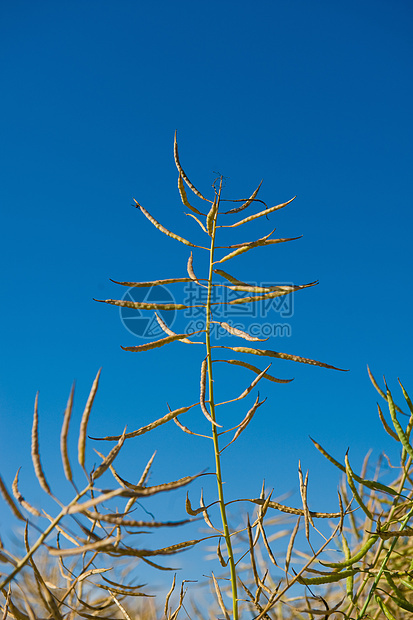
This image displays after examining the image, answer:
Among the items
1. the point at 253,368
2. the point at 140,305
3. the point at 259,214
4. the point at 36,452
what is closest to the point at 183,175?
the point at 259,214

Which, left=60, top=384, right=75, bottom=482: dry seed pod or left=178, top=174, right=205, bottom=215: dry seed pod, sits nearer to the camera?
left=60, top=384, right=75, bottom=482: dry seed pod

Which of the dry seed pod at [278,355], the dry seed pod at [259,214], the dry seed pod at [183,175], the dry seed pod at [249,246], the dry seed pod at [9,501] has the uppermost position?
the dry seed pod at [183,175]

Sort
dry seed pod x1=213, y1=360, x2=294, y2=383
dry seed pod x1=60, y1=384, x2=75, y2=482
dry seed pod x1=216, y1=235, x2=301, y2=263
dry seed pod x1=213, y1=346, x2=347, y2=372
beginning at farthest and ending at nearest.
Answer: dry seed pod x1=216, y1=235, x2=301, y2=263, dry seed pod x1=213, y1=360, x2=294, y2=383, dry seed pod x1=213, y1=346, x2=347, y2=372, dry seed pod x1=60, y1=384, x2=75, y2=482

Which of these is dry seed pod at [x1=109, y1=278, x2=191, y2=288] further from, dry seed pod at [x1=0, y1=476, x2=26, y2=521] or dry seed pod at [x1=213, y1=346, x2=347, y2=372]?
dry seed pod at [x1=0, y1=476, x2=26, y2=521]

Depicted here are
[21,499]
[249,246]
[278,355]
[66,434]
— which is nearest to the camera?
[66,434]

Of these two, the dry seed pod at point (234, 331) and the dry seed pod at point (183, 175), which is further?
the dry seed pod at point (183, 175)

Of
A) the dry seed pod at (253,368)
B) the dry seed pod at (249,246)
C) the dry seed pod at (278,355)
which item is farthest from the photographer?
the dry seed pod at (249,246)

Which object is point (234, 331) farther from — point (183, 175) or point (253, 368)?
point (183, 175)

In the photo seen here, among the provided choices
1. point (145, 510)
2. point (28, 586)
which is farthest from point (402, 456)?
point (28, 586)

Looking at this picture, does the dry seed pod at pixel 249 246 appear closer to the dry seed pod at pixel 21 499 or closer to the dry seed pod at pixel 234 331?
the dry seed pod at pixel 234 331

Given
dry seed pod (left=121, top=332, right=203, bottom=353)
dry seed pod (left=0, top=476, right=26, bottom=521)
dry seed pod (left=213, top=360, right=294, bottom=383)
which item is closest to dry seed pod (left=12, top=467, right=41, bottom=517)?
dry seed pod (left=0, top=476, right=26, bottom=521)

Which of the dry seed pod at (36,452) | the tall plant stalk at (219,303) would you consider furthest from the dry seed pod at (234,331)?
the dry seed pod at (36,452)

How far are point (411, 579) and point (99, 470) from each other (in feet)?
2.72

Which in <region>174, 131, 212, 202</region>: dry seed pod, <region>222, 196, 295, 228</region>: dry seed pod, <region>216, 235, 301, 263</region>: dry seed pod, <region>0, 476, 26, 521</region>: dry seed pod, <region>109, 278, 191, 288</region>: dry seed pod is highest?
<region>174, 131, 212, 202</region>: dry seed pod
